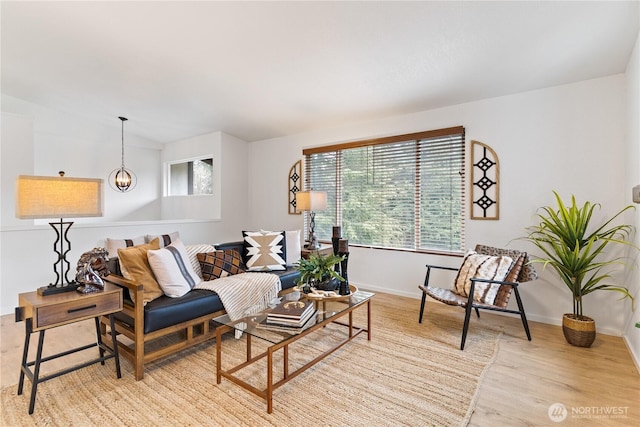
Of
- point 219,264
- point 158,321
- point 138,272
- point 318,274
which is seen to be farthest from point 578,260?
point 138,272

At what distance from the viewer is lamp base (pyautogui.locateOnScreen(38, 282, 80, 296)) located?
1.93 metres

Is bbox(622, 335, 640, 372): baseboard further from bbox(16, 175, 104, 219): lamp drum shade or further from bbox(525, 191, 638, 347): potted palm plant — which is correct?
bbox(16, 175, 104, 219): lamp drum shade

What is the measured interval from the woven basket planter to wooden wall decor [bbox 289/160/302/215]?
12.2ft

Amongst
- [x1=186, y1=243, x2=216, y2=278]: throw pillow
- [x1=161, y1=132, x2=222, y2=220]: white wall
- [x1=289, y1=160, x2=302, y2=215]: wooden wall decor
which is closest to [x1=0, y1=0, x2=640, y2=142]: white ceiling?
[x1=289, y1=160, x2=302, y2=215]: wooden wall decor

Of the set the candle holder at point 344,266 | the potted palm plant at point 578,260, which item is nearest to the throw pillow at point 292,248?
the candle holder at point 344,266

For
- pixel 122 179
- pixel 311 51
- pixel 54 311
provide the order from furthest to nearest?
1. pixel 122 179
2. pixel 311 51
3. pixel 54 311

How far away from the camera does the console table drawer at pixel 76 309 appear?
1.77m

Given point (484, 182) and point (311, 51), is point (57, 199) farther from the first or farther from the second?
point (484, 182)

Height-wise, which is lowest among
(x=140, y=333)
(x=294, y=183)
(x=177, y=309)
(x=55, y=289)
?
(x=140, y=333)

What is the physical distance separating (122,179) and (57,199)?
15.2 ft

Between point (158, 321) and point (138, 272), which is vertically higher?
point (138, 272)

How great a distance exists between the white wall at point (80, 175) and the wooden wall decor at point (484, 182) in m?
4.01

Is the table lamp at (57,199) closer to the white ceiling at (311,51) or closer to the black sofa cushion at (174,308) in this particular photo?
the black sofa cushion at (174,308)

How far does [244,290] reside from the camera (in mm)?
2793
